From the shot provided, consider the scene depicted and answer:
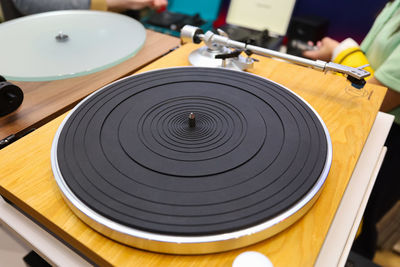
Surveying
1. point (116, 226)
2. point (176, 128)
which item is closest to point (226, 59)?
point (176, 128)

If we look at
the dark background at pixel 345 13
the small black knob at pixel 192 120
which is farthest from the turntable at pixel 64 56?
the dark background at pixel 345 13

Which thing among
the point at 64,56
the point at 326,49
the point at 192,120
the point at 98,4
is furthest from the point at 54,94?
the point at 326,49

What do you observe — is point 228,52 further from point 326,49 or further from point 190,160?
point 326,49

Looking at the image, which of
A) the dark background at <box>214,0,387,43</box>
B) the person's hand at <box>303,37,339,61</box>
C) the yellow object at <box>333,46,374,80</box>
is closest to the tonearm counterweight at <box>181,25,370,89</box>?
the yellow object at <box>333,46,374,80</box>

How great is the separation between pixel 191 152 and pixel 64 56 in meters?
0.50

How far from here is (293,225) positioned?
1.50 ft

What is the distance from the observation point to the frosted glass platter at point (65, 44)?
76 cm

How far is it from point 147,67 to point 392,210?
123cm

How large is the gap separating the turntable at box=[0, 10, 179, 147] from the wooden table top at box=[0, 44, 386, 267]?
0.28 ft

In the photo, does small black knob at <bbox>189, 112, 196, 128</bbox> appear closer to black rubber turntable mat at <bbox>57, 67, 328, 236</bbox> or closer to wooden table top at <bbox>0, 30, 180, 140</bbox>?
black rubber turntable mat at <bbox>57, 67, 328, 236</bbox>

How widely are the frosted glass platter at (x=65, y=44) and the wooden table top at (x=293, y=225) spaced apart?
194 mm

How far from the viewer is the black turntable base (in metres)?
0.41

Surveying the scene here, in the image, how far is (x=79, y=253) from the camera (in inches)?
18.9

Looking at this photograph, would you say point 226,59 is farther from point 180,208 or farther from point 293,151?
point 180,208
